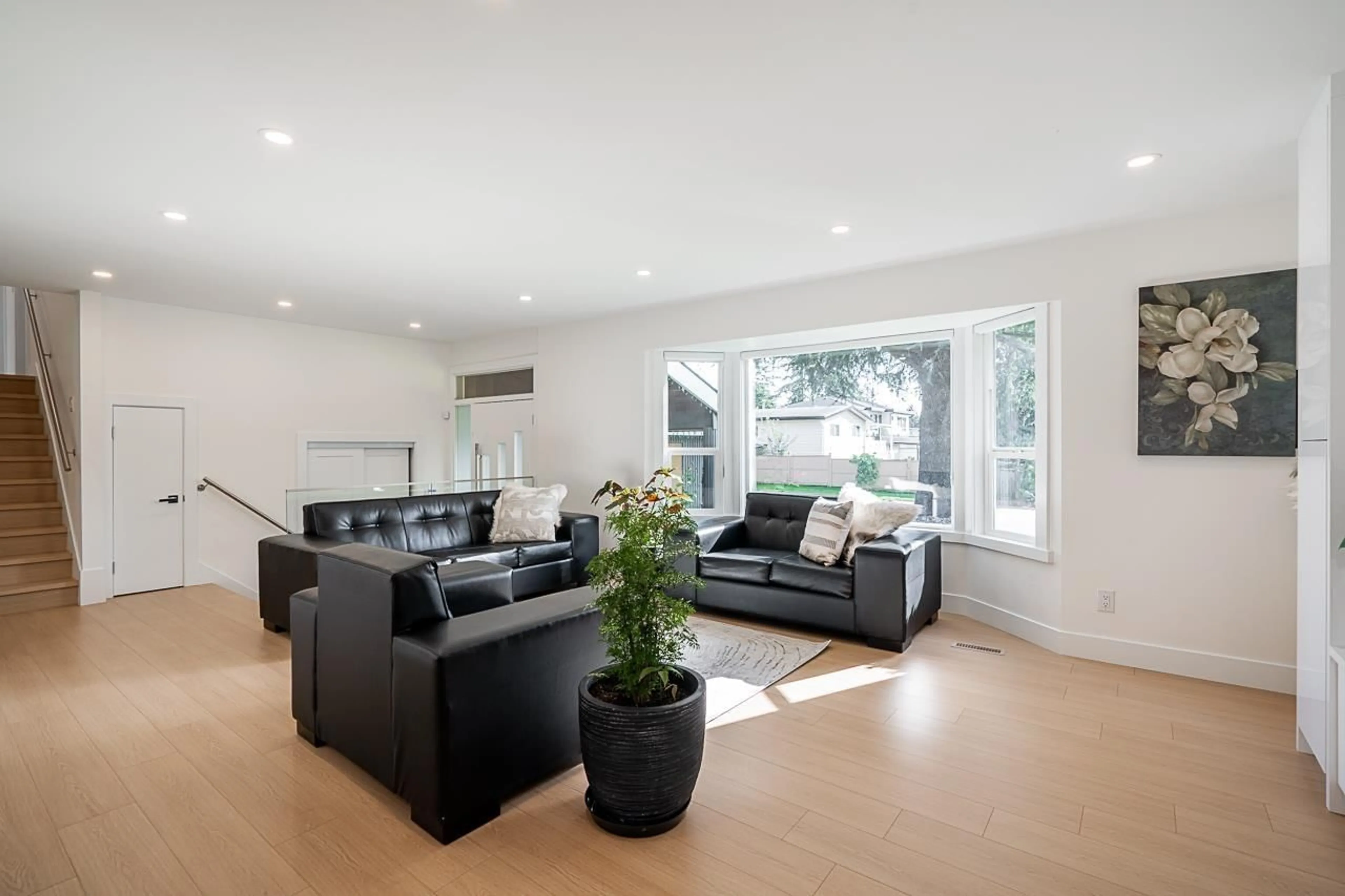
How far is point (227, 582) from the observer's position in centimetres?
565

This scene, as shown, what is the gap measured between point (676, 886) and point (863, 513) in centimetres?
285

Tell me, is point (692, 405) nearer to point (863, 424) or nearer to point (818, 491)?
point (818, 491)

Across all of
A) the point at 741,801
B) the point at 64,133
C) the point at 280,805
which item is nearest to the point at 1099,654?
the point at 741,801

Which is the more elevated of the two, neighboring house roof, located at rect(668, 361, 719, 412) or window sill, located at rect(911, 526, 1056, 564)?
neighboring house roof, located at rect(668, 361, 719, 412)

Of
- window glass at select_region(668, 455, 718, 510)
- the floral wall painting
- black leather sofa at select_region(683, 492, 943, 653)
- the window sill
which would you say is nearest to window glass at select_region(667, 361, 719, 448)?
window glass at select_region(668, 455, 718, 510)

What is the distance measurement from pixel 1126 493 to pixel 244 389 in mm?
6967

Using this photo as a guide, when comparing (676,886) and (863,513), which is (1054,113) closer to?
(863,513)

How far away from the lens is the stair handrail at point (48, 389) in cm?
525

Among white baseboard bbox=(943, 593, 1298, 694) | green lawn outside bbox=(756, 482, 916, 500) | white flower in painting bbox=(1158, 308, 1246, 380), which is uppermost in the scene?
white flower in painting bbox=(1158, 308, 1246, 380)

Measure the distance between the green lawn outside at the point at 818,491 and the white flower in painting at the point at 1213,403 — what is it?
1914 mm

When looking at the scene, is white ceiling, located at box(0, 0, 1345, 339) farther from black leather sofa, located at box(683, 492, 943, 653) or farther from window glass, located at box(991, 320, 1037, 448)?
black leather sofa, located at box(683, 492, 943, 653)

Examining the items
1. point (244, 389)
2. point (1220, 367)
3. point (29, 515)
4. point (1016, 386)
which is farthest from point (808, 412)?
point (29, 515)

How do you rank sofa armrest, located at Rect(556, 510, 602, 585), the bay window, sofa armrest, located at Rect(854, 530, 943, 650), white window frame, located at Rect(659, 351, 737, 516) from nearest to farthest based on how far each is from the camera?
sofa armrest, located at Rect(854, 530, 943, 650)
the bay window
sofa armrest, located at Rect(556, 510, 602, 585)
white window frame, located at Rect(659, 351, 737, 516)

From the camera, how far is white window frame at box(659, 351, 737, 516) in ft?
18.7
